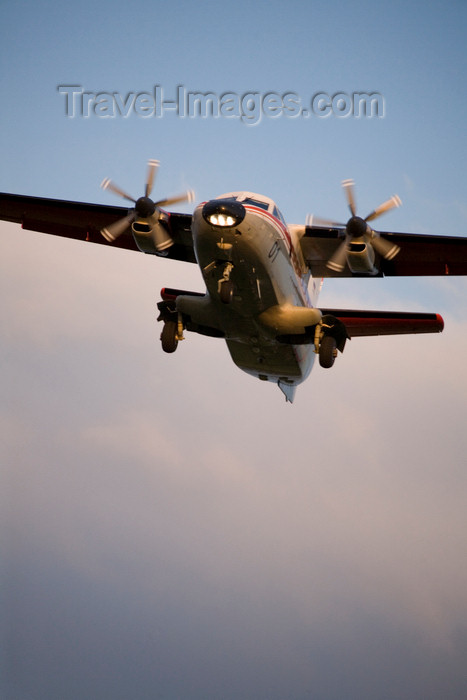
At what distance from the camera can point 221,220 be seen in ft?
44.9

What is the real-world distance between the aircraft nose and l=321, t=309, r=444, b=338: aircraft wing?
12.3 feet

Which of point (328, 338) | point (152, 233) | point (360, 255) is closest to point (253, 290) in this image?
point (328, 338)

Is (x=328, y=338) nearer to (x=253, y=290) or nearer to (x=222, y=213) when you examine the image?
(x=253, y=290)

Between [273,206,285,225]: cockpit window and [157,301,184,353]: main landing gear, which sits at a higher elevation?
[273,206,285,225]: cockpit window

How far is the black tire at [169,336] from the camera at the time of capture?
53.4 ft

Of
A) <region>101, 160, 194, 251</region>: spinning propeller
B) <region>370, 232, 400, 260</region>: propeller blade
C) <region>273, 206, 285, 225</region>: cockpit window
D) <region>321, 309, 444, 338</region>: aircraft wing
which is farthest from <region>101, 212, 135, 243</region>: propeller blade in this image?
<region>370, 232, 400, 260</region>: propeller blade

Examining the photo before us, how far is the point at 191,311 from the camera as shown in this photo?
16000 millimetres

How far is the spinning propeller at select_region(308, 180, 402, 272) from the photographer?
15.3m

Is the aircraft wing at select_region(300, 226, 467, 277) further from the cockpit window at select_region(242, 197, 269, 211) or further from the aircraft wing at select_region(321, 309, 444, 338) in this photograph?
the cockpit window at select_region(242, 197, 269, 211)

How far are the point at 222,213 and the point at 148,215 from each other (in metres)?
2.92

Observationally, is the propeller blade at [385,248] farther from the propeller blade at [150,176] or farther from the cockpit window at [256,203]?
the propeller blade at [150,176]

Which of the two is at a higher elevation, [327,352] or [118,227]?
[118,227]

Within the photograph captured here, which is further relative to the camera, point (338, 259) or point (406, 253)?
point (406, 253)

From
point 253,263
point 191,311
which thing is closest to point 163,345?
point 191,311
